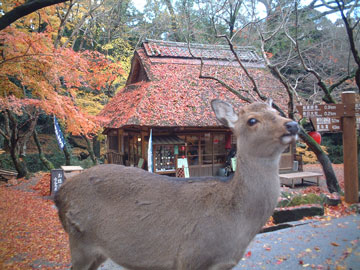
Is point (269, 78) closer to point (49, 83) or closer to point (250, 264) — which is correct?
point (49, 83)

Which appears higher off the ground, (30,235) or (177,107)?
(177,107)

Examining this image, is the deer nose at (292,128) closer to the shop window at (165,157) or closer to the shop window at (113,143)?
the shop window at (165,157)

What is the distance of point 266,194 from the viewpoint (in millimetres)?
1921

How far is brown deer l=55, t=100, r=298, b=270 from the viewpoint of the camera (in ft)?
6.08

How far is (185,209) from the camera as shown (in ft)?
6.48

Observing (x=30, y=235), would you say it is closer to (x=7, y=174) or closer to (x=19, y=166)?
(x=19, y=166)

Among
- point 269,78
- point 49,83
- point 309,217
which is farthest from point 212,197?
point 269,78

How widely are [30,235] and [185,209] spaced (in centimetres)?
666

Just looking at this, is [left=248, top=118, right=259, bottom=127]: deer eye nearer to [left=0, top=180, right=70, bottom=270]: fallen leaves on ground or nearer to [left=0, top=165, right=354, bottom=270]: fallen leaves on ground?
[left=0, top=165, right=354, bottom=270]: fallen leaves on ground

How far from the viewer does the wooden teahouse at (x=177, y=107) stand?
38.7 ft

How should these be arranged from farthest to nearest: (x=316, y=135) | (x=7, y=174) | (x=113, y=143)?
(x=113, y=143) → (x=7, y=174) → (x=316, y=135)

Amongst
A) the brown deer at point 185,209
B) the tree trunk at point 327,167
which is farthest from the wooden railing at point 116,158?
the brown deer at point 185,209

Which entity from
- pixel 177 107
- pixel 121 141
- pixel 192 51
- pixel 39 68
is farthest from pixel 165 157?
pixel 192 51

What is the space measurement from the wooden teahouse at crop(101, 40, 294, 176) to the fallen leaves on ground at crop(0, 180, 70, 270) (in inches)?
171
